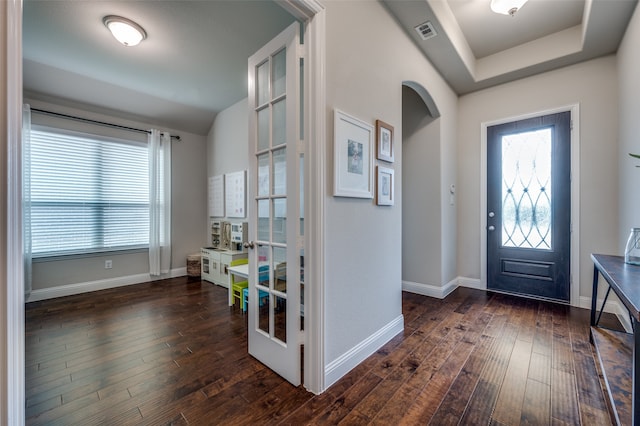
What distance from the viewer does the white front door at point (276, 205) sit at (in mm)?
1676

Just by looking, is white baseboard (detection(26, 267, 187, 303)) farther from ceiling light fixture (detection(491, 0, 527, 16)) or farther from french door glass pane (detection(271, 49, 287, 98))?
ceiling light fixture (detection(491, 0, 527, 16))

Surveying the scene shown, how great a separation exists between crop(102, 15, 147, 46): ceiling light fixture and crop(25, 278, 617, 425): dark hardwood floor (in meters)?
2.78

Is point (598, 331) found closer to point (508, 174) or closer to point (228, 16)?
point (508, 174)

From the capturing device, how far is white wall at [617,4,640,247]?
2.21 metres

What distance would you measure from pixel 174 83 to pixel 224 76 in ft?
2.47

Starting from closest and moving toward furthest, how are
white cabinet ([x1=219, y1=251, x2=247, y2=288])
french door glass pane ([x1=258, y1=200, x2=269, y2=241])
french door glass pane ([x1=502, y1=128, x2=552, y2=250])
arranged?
french door glass pane ([x1=258, y1=200, x2=269, y2=241]), french door glass pane ([x1=502, y1=128, x2=552, y2=250]), white cabinet ([x1=219, y1=251, x2=247, y2=288])

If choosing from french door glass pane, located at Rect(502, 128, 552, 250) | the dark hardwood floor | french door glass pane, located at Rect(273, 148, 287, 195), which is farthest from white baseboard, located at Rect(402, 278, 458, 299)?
french door glass pane, located at Rect(273, 148, 287, 195)

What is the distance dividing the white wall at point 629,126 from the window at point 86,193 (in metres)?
5.83

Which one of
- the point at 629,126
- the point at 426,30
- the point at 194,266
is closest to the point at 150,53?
the point at 426,30

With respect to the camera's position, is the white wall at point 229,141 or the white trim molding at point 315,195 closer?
the white trim molding at point 315,195

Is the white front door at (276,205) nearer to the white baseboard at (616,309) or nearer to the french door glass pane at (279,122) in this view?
the french door glass pane at (279,122)

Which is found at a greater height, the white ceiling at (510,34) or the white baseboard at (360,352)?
the white ceiling at (510,34)

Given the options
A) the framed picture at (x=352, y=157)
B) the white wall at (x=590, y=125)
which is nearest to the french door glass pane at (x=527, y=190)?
the white wall at (x=590, y=125)

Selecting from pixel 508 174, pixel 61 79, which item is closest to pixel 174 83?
pixel 61 79
